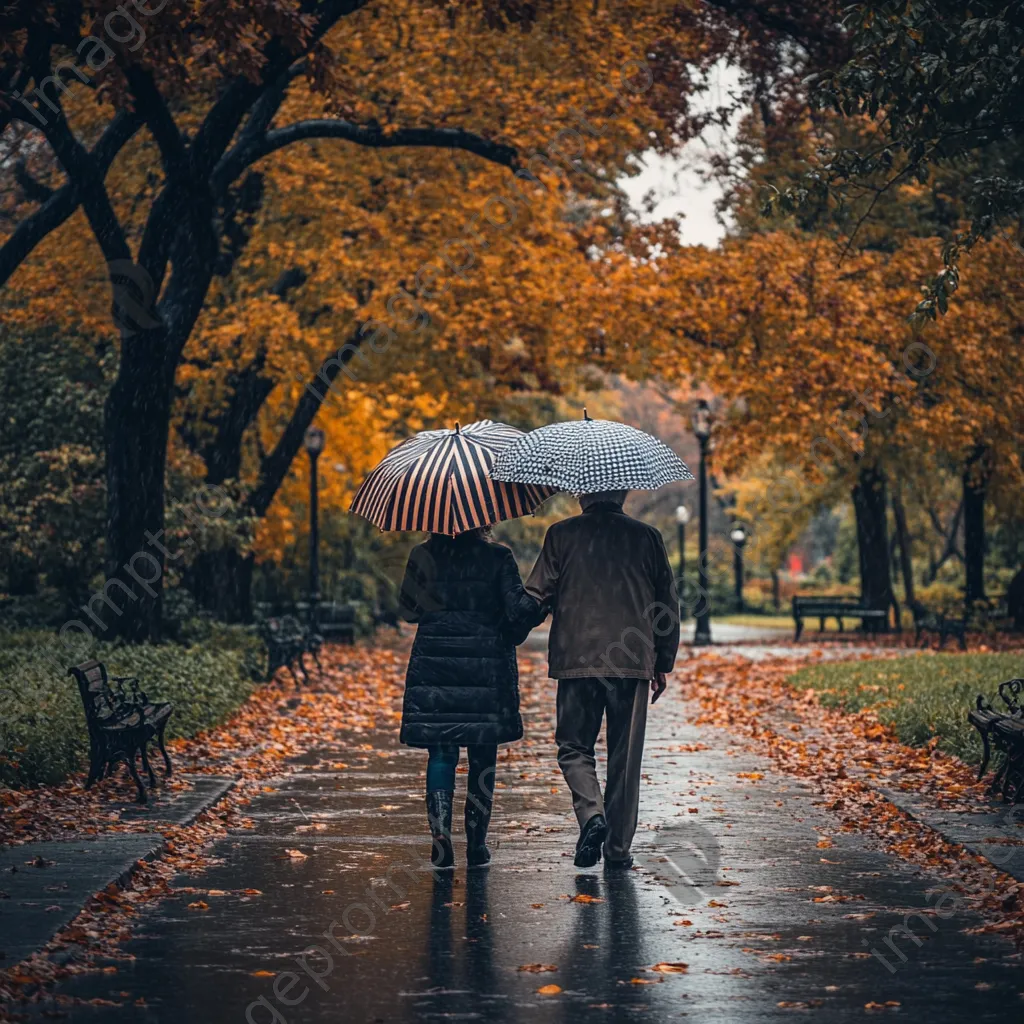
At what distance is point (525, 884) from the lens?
8359 mm

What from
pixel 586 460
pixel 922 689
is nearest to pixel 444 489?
pixel 586 460

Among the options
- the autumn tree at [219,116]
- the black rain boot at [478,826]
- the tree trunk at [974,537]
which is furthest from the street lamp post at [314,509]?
the black rain boot at [478,826]

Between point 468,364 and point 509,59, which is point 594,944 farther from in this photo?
point 468,364

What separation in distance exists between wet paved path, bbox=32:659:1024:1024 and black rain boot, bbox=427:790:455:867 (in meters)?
0.11

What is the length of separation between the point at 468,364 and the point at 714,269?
545 centimetres

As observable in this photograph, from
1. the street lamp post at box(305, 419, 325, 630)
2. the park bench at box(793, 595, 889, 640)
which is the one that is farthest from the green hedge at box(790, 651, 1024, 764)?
the park bench at box(793, 595, 889, 640)

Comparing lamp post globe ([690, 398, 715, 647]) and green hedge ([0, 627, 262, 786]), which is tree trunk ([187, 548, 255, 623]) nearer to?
green hedge ([0, 627, 262, 786])

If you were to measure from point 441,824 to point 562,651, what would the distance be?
107 centimetres

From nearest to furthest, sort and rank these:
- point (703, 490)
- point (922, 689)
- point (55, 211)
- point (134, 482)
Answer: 1. point (922, 689)
2. point (55, 211)
3. point (134, 482)
4. point (703, 490)

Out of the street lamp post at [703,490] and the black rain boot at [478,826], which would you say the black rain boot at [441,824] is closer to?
the black rain boot at [478,826]

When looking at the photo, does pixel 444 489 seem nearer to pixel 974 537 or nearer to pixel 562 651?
pixel 562 651

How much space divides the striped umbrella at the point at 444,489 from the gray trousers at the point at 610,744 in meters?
0.98

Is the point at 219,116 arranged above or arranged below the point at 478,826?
above

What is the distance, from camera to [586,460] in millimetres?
8602
